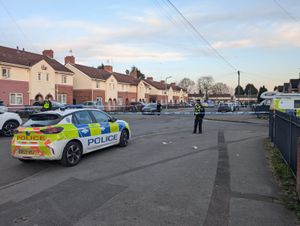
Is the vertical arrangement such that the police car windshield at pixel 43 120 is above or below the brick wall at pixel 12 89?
below

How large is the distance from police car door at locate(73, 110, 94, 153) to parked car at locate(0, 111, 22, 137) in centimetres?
633

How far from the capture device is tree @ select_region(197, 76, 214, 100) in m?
132

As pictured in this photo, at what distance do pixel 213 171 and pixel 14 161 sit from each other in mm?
5407

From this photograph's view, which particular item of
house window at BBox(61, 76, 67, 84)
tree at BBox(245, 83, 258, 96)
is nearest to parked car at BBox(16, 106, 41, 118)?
house window at BBox(61, 76, 67, 84)

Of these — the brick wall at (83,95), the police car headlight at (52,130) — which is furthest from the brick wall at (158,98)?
the police car headlight at (52,130)

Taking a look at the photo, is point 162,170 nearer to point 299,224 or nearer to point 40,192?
point 40,192

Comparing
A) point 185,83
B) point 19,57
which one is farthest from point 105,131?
point 185,83

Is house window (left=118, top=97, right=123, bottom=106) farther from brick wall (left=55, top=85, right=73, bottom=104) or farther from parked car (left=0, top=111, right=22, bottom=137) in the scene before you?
parked car (left=0, top=111, right=22, bottom=137)

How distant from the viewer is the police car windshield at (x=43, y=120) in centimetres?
688

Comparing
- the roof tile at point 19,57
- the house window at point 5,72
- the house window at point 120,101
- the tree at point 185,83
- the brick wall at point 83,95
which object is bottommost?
the house window at point 120,101

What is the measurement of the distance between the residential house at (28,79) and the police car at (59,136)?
26343 mm

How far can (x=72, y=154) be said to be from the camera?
7117 millimetres

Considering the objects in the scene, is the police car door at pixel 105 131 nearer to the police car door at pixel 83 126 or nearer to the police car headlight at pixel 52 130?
the police car door at pixel 83 126

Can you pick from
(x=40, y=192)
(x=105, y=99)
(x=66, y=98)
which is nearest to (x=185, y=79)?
(x=105, y=99)
